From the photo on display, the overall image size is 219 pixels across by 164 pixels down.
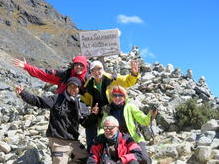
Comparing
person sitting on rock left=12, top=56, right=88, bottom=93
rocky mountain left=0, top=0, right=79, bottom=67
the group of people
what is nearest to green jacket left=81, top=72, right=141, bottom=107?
the group of people

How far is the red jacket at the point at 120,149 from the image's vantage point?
731cm

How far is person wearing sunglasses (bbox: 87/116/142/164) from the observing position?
721 centimetres

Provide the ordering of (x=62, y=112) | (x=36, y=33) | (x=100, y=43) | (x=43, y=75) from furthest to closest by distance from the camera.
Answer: (x=36, y=33)
(x=100, y=43)
(x=43, y=75)
(x=62, y=112)

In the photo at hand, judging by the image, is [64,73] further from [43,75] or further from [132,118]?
[132,118]

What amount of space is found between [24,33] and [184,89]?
71.7 metres

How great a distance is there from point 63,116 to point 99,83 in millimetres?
932

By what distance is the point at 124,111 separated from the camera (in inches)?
309

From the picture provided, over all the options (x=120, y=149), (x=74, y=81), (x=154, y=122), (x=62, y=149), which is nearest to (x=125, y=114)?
(x=120, y=149)

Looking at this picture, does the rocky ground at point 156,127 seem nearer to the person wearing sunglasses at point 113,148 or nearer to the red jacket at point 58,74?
the red jacket at point 58,74

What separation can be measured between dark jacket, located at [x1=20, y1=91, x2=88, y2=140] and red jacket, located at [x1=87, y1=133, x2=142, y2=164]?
0.85m

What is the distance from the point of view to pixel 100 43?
10812mm

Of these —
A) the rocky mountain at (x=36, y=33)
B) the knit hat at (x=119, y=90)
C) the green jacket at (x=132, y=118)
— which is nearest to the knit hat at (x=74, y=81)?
the knit hat at (x=119, y=90)

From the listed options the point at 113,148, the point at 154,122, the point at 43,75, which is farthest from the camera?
the point at 154,122

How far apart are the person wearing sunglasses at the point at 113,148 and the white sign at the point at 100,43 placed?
365 cm
